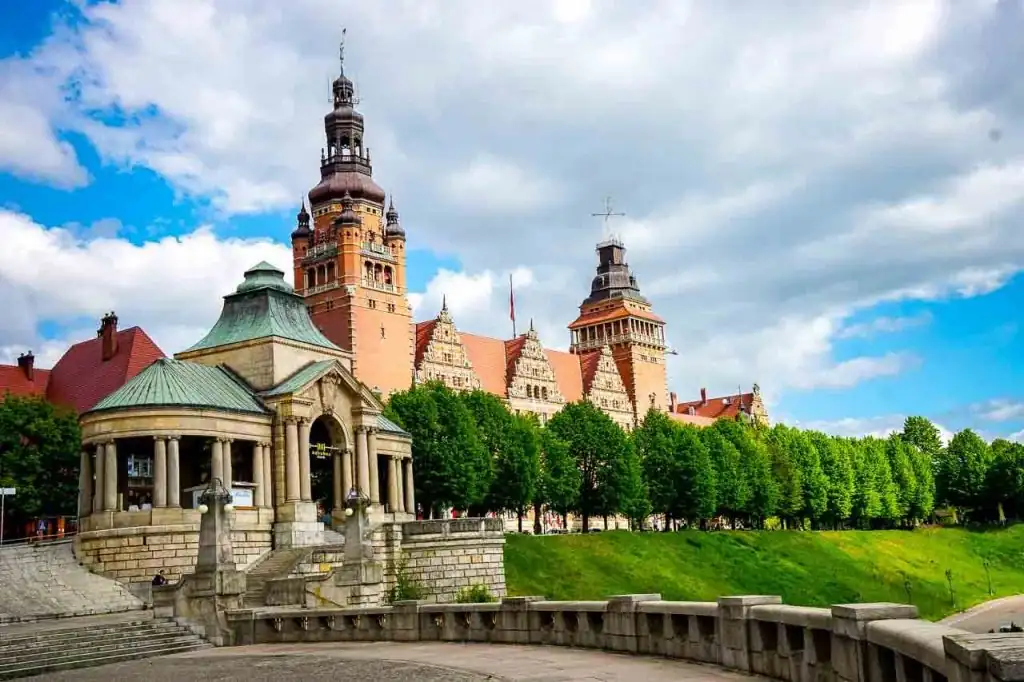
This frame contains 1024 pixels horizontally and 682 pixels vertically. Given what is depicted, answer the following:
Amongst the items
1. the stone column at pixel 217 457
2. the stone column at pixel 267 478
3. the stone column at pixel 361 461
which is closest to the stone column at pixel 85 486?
the stone column at pixel 217 457

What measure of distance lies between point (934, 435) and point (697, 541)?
284 ft

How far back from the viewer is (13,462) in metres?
60.1

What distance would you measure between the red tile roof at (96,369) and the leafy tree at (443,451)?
16.9 meters

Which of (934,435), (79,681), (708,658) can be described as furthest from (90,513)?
(934,435)

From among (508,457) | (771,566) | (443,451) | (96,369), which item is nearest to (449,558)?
(443,451)

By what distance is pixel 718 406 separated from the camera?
571 ft

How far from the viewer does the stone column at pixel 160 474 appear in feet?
164

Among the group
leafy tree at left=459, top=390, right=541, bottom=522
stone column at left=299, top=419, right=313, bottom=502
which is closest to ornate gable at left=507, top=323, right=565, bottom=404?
leafy tree at left=459, top=390, right=541, bottom=522

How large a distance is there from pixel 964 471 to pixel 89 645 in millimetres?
124776

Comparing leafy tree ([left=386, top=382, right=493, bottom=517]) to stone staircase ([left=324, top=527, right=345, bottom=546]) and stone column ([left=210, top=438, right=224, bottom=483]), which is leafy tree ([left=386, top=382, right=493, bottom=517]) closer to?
stone staircase ([left=324, top=527, right=345, bottom=546])

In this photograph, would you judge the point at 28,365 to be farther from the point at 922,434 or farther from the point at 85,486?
the point at 922,434

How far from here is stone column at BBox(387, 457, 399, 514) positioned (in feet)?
206

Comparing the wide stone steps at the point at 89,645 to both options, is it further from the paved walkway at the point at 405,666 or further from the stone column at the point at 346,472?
the stone column at the point at 346,472

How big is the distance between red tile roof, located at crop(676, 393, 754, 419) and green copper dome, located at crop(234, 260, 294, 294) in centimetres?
11214
